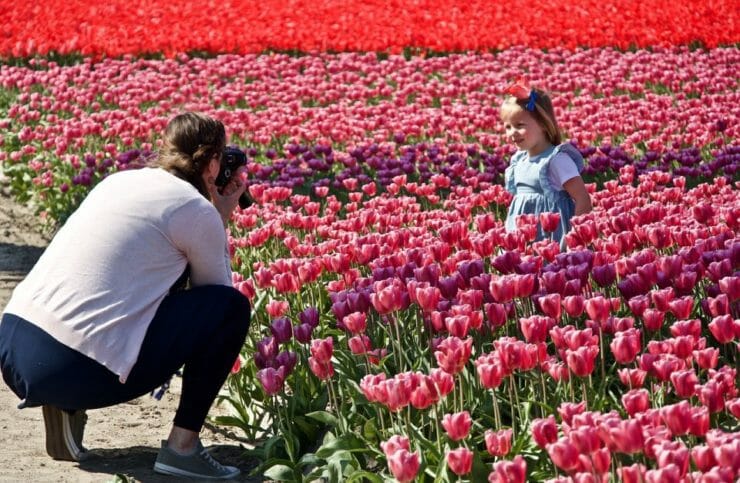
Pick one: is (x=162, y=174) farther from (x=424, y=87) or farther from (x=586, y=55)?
(x=586, y=55)

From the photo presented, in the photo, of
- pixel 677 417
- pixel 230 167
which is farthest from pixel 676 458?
Answer: pixel 230 167

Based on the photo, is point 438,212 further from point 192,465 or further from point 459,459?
point 459,459

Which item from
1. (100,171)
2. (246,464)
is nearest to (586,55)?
(100,171)

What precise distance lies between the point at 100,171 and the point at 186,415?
497cm

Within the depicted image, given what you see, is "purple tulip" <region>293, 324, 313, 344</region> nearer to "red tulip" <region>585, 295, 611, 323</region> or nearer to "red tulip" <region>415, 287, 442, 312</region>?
"red tulip" <region>415, 287, 442, 312</region>

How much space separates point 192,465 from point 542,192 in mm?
2774

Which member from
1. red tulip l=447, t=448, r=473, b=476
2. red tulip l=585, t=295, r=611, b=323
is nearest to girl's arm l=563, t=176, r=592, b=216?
red tulip l=585, t=295, r=611, b=323

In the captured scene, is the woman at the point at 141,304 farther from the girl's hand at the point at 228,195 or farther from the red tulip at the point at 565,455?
the red tulip at the point at 565,455

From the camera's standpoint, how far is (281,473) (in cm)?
418

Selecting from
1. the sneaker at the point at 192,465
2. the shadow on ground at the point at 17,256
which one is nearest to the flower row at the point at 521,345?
the sneaker at the point at 192,465

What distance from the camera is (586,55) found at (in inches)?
545

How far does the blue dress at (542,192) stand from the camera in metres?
6.33

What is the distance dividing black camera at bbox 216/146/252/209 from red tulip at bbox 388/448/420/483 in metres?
2.02

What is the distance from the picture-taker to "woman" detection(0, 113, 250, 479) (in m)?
4.11
